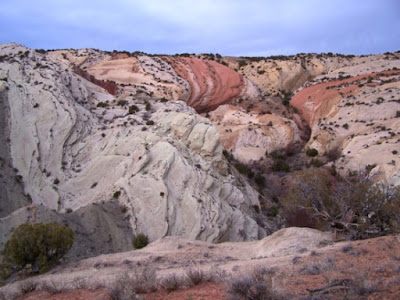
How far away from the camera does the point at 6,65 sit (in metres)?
26.3

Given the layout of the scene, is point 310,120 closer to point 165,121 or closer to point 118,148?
point 165,121

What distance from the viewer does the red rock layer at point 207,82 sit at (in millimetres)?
47938

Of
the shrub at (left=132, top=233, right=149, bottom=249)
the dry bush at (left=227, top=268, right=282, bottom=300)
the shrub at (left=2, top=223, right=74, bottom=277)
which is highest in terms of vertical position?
the dry bush at (left=227, top=268, right=282, bottom=300)

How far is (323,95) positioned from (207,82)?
1365 centimetres

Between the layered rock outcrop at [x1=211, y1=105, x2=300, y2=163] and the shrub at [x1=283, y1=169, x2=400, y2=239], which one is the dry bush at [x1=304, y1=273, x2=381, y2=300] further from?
the layered rock outcrop at [x1=211, y1=105, x2=300, y2=163]

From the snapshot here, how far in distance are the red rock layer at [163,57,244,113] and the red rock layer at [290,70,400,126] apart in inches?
304

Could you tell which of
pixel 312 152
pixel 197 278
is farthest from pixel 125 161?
pixel 312 152

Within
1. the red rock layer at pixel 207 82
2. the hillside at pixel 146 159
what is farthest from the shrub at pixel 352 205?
the red rock layer at pixel 207 82

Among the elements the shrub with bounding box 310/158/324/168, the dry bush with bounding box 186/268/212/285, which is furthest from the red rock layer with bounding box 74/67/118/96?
the dry bush with bounding box 186/268/212/285

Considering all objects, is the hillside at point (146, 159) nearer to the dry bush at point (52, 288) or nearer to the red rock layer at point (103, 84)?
the red rock layer at point (103, 84)

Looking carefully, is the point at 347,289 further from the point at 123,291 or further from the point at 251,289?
the point at 123,291

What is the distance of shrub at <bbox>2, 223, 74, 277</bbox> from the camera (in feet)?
46.4

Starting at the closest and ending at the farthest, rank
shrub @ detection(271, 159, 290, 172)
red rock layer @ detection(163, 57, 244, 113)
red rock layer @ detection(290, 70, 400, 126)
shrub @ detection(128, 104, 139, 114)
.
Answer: shrub @ detection(128, 104, 139, 114) < shrub @ detection(271, 159, 290, 172) < red rock layer @ detection(290, 70, 400, 126) < red rock layer @ detection(163, 57, 244, 113)

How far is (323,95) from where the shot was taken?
43781mm
